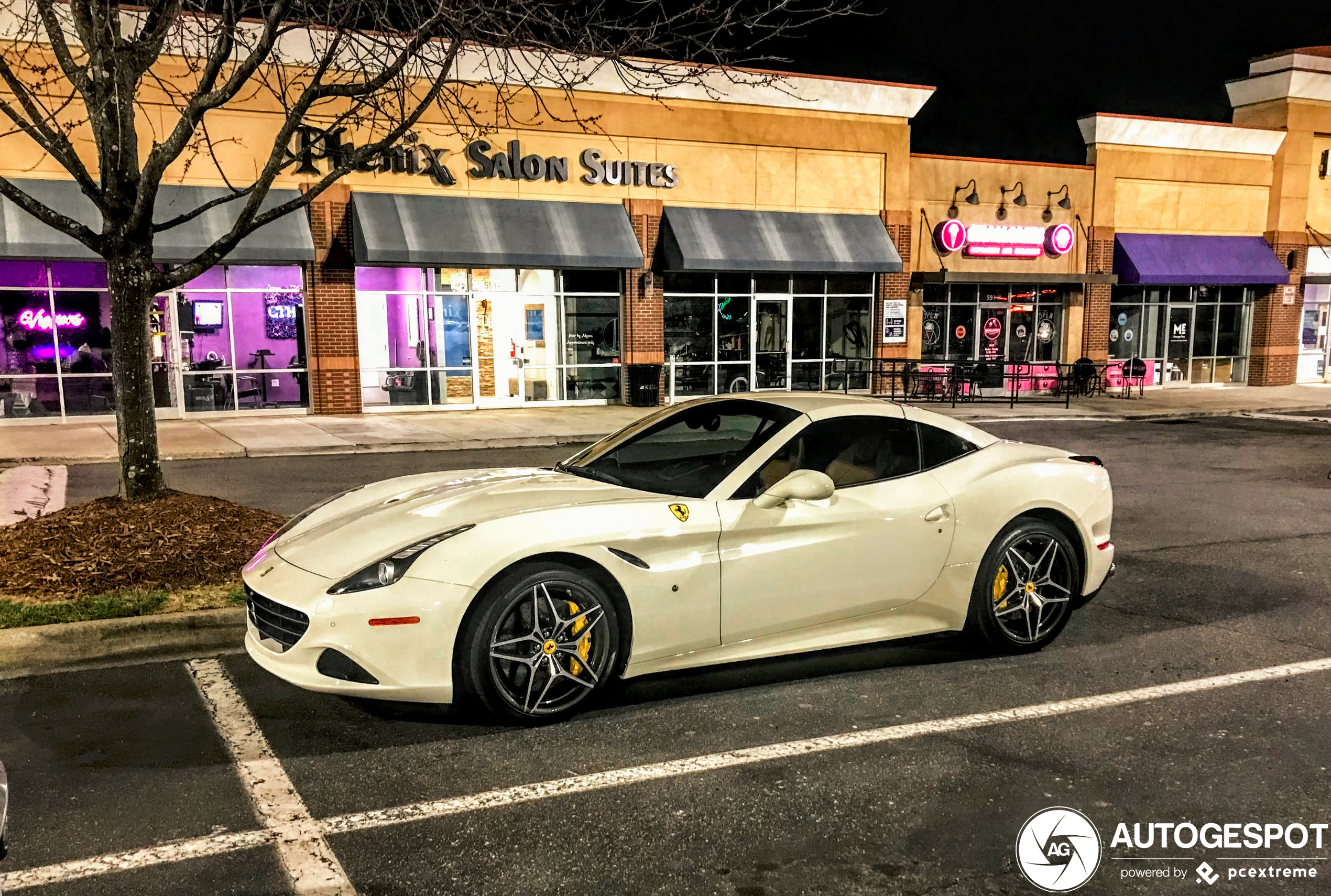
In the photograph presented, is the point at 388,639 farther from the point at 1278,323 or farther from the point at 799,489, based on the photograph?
the point at 1278,323

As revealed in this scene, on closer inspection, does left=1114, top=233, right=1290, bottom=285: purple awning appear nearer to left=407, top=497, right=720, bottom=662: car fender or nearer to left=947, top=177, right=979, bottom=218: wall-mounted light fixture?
left=947, top=177, right=979, bottom=218: wall-mounted light fixture

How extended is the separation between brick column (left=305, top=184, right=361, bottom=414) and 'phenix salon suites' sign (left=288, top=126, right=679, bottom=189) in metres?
0.90

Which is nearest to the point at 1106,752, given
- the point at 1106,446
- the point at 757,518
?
the point at 757,518

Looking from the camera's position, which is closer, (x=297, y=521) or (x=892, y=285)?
(x=297, y=521)

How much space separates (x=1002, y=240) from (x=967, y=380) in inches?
199

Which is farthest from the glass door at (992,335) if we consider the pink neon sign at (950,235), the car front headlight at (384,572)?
the car front headlight at (384,572)

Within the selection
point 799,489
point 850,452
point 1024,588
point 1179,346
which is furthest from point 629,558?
point 1179,346

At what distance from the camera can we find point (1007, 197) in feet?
82.9

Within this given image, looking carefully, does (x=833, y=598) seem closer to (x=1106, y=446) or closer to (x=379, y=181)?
(x=1106, y=446)

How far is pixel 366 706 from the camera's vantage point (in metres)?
4.61

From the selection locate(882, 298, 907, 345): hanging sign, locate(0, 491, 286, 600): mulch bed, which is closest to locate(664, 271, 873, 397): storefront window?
locate(882, 298, 907, 345): hanging sign

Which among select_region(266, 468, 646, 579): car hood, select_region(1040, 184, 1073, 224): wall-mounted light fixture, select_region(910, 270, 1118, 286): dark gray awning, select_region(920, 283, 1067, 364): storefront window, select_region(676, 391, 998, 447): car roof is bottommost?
select_region(266, 468, 646, 579): car hood

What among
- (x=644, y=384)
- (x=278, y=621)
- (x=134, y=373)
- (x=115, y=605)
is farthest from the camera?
(x=644, y=384)

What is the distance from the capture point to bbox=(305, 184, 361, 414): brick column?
19.1m
